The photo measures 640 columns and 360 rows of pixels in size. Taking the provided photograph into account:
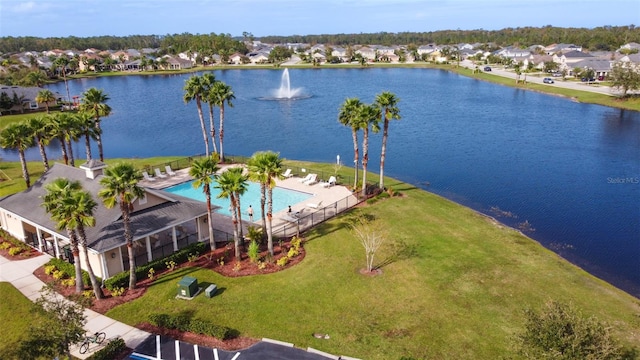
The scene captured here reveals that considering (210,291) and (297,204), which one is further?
(297,204)

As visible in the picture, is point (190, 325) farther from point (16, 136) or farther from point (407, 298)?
point (16, 136)

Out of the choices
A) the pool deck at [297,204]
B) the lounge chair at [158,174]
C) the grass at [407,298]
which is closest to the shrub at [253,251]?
the grass at [407,298]

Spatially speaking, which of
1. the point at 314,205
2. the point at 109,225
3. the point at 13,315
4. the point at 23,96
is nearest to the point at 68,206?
the point at 109,225

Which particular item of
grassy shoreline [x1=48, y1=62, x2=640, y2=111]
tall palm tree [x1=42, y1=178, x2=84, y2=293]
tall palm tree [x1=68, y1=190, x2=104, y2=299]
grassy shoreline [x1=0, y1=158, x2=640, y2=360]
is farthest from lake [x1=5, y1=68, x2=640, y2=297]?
tall palm tree [x1=42, y1=178, x2=84, y2=293]

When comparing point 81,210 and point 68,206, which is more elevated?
point 68,206

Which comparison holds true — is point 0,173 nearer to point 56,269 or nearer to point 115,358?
point 56,269
